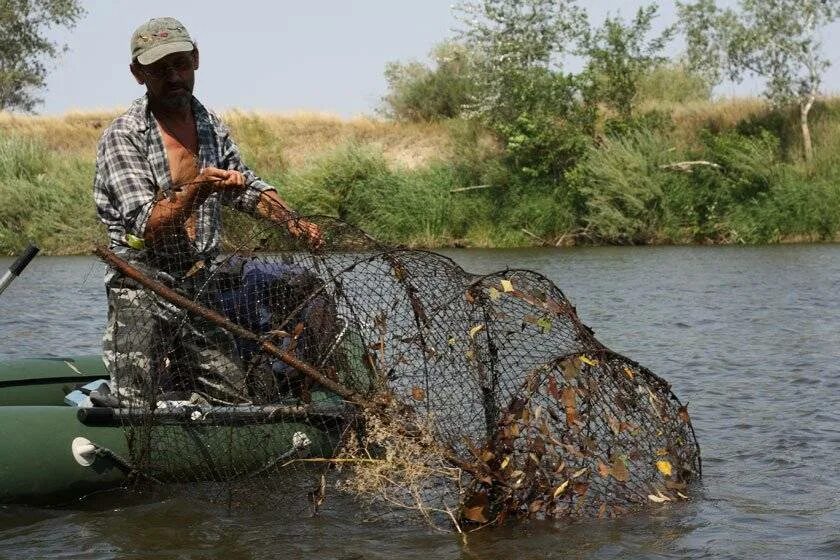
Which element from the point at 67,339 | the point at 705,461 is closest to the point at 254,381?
the point at 705,461

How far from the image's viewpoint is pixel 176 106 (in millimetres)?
6008

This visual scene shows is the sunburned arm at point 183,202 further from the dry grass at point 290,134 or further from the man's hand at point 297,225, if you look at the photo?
the dry grass at point 290,134

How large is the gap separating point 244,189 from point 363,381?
3.50 feet

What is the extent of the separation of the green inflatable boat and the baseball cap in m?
1.63

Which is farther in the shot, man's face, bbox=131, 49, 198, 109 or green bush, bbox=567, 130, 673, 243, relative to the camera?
green bush, bbox=567, 130, 673, 243

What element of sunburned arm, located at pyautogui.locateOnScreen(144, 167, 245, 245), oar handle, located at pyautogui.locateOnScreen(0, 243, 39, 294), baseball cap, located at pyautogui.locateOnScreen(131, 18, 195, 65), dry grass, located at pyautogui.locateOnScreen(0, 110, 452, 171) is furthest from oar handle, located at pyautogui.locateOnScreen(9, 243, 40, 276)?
dry grass, located at pyautogui.locateOnScreen(0, 110, 452, 171)

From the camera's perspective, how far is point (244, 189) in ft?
19.6

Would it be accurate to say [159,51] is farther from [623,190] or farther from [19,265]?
[623,190]

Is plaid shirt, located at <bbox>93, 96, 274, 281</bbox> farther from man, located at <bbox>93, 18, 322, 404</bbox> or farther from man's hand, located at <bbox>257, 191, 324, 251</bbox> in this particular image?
man's hand, located at <bbox>257, 191, 324, 251</bbox>

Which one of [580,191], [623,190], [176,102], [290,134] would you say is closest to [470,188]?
[580,191]

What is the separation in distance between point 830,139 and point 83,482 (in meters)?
27.5

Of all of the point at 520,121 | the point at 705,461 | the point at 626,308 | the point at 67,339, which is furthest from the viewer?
the point at 520,121

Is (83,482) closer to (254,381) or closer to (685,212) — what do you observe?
(254,381)

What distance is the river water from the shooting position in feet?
18.3
